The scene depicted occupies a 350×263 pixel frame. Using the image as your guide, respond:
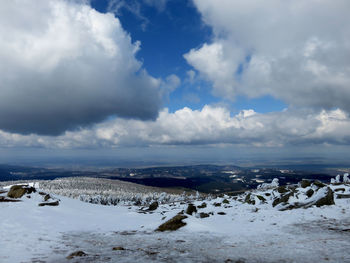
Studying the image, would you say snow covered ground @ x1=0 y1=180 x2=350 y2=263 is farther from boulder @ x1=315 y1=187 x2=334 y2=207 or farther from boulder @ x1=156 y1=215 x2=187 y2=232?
boulder @ x1=315 y1=187 x2=334 y2=207

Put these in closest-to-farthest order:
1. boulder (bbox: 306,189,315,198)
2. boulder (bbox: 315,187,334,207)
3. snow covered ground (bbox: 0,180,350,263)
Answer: snow covered ground (bbox: 0,180,350,263) < boulder (bbox: 315,187,334,207) < boulder (bbox: 306,189,315,198)

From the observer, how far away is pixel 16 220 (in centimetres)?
2019

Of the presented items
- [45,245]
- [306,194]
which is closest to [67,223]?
[45,245]

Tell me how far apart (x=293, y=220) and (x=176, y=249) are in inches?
591

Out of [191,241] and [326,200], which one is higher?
[326,200]

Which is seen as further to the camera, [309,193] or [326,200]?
[309,193]

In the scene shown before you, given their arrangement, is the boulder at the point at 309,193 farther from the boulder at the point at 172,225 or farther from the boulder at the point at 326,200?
the boulder at the point at 172,225

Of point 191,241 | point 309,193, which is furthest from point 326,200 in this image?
point 191,241

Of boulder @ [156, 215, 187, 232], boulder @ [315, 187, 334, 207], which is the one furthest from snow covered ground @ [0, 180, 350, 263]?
boulder @ [315, 187, 334, 207]

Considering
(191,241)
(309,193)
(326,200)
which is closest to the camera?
(191,241)

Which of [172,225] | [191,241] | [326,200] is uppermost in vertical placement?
[326,200]

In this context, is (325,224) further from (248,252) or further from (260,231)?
(248,252)

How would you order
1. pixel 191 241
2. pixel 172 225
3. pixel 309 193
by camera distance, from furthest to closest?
pixel 309 193
pixel 172 225
pixel 191 241

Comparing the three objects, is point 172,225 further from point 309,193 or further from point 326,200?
point 309,193
